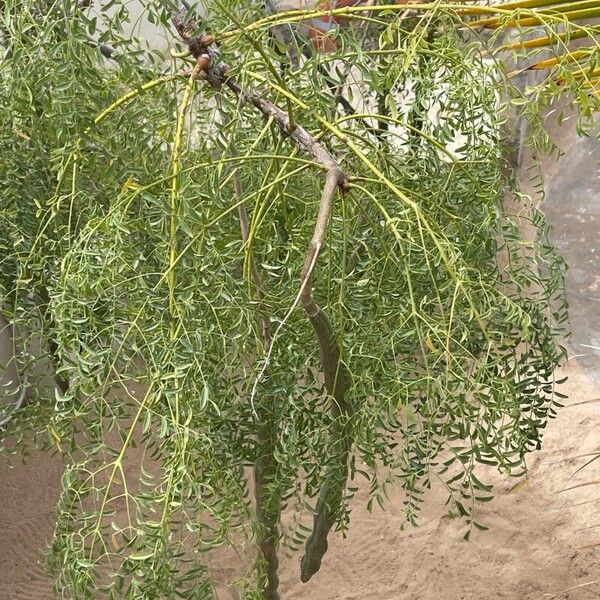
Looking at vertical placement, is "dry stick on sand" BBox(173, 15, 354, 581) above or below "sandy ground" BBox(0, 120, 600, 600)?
above

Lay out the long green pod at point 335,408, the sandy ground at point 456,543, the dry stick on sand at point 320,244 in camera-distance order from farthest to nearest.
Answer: the sandy ground at point 456,543, the long green pod at point 335,408, the dry stick on sand at point 320,244

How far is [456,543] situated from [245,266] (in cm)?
161

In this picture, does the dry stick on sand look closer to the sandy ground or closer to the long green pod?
the long green pod

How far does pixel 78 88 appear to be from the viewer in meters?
1.33

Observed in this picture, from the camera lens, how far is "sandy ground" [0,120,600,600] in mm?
2449

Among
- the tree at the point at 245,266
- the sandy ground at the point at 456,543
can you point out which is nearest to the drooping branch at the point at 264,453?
the tree at the point at 245,266

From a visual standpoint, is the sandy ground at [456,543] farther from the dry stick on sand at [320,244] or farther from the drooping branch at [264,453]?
the dry stick on sand at [320,244]

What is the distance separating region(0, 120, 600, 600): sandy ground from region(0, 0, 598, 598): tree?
0.92 m

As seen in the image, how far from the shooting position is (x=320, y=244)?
3.59 feet

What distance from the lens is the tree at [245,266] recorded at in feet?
4.02

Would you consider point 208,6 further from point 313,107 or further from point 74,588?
point 74,588

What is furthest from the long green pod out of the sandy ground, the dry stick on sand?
the sandy ground

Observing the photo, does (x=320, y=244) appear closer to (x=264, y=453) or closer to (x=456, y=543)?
(x=264, y=453)

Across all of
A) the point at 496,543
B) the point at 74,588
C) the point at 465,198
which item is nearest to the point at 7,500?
the point at 496,543
